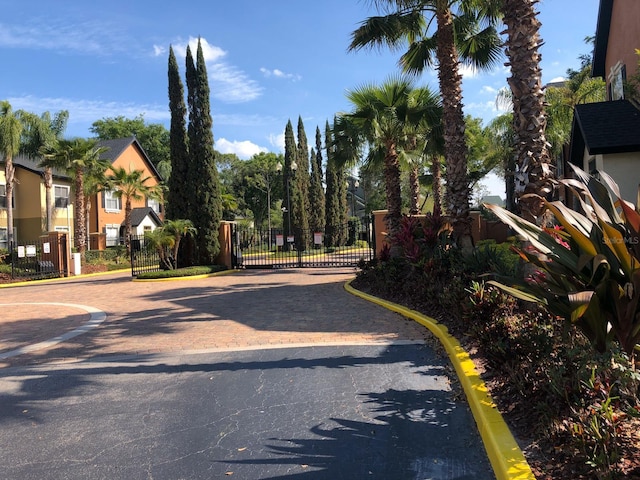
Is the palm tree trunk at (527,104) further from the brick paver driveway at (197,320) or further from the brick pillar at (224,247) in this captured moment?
the brick pillar at (224,247)

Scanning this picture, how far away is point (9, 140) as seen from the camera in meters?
27.8

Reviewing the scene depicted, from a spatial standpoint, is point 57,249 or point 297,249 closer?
point 57,249

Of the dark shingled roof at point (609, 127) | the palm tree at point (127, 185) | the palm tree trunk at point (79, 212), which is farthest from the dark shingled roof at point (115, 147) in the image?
the dark shingled roof at point (609, 127)

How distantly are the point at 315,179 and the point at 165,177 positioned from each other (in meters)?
15.5

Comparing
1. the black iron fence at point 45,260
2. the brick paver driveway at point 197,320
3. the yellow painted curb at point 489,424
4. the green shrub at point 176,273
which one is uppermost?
the black iron fence at point 45,260

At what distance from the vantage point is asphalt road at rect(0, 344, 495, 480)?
3432 millimetres

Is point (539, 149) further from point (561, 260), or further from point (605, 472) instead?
point (605, 472)

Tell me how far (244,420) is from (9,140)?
30.3 metres

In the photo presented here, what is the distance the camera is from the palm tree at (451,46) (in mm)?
10305

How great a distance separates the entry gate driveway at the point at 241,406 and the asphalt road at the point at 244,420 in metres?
0.02

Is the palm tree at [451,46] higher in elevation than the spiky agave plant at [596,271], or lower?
higher

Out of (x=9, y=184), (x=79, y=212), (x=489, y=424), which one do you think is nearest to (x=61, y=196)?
(x=9, y=184)

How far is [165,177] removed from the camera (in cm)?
4834

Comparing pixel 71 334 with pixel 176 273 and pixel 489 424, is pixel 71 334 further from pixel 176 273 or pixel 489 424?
pixel 176 273
